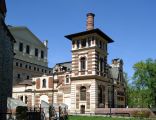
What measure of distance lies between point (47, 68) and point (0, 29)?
5640cm

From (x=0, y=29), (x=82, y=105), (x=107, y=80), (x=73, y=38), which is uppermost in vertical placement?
(x=73, y=38)

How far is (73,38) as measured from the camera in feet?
178

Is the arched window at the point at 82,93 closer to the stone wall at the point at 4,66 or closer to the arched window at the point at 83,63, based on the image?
the arched window at the point at 83,63

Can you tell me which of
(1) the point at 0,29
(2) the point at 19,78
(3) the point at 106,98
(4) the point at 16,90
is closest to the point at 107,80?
(3) the point at 106,98

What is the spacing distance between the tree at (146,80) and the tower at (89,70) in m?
7.23

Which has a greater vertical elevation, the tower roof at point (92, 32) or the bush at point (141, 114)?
the tower roof at point (92, 32)

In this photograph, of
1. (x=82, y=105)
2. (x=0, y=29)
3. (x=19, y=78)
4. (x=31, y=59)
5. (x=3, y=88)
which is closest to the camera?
(x=0, y=29)

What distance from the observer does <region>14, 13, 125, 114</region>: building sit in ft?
165

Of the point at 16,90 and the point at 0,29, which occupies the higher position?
the point at 0,29

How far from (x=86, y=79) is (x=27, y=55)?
99.3 feet

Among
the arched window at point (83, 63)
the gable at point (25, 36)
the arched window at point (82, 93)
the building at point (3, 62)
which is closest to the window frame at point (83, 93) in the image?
the arched window at point (82, 93)

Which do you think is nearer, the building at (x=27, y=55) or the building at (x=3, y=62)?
the building at (x=3, y=62)

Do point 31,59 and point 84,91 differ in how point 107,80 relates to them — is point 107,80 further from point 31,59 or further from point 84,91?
point 31,59

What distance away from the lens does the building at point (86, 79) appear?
165 feet
